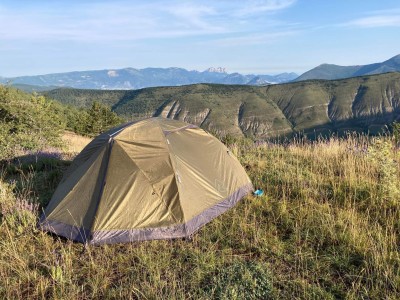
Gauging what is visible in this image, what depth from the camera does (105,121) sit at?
52.2 meters

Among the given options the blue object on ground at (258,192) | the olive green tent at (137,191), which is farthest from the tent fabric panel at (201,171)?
the blue object on ground at (258,192)

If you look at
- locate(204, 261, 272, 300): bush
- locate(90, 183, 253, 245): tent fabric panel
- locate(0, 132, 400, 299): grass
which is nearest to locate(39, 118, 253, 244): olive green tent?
locate(90, 183, 253, 245): tent fabric panel

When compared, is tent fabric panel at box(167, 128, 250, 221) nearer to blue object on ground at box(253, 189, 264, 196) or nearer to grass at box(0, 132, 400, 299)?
blue object on ground at box(253, 189, 264, 196)

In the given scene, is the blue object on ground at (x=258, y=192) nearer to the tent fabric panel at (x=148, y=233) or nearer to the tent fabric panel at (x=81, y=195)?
the tent fabric panel at (x=148, y=233)

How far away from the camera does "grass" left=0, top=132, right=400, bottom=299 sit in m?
4.36

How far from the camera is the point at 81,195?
6.38 metres

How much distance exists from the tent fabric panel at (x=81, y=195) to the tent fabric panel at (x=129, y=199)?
0.20 m

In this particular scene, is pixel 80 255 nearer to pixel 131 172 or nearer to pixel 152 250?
pixel 152 250

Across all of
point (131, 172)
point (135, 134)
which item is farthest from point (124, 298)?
point (135, 134)

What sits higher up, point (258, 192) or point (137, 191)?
Result: point (137, 191)

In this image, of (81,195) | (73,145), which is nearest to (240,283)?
(81,195)

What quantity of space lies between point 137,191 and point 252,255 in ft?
8.20

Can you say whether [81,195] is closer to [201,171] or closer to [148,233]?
[148,233]

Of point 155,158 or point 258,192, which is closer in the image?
point 155,158
